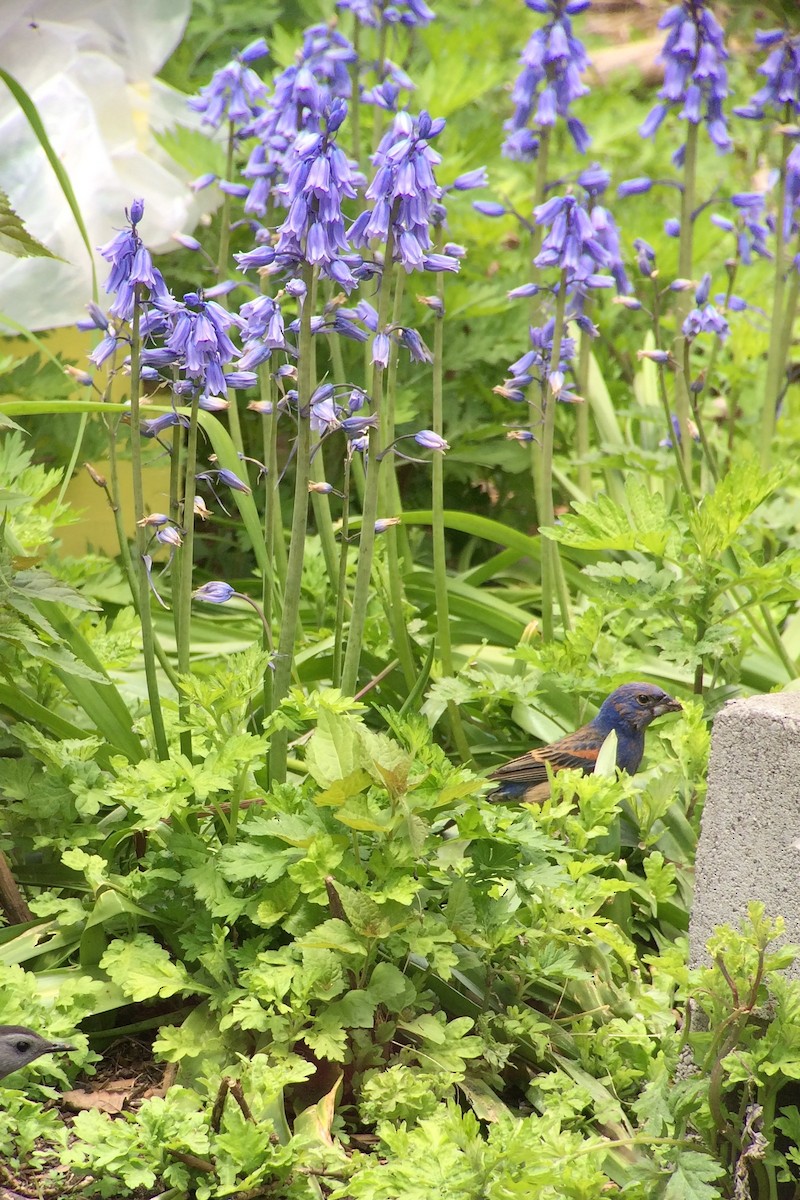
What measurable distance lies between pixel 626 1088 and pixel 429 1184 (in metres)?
0.52

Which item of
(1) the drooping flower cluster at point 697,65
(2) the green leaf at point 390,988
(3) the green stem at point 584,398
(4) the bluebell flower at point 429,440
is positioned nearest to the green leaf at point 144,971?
(2) the green leaf at point 390,988

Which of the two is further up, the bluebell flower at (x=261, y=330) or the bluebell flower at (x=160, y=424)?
the bluebell flower at (x=261, y=330)

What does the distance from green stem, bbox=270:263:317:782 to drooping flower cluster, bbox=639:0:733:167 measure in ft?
6.75

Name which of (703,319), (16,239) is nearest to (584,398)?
(703,319)

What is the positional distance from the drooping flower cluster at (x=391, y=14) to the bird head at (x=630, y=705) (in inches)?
83.1

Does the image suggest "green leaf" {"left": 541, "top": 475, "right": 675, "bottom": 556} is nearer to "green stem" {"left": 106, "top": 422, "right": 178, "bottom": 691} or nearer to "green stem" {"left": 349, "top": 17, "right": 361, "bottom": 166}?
"green stem" {"left": 106, "top": 422, "right": 178, "bottom": 691}

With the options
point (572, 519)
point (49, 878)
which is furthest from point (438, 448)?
point (49, 878)

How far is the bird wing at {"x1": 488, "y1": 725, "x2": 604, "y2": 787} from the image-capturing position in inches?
108

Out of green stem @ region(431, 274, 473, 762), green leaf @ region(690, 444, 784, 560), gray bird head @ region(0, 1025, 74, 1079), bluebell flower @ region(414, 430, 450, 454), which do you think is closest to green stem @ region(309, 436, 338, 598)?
green stem @ region(431, 274, 473, 762)

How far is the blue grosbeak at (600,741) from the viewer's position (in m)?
2.75

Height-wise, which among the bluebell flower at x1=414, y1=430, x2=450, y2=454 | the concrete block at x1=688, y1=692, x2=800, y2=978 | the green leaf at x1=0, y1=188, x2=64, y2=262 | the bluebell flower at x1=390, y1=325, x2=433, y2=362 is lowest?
the concrete block at x1=688, y1=692, x2=800, y2=978

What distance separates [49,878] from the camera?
2.52 m

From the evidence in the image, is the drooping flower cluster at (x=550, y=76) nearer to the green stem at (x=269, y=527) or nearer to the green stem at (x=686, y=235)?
the green stem at (x=686, y=235)

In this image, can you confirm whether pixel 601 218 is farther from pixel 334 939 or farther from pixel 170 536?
pixel 334 939
